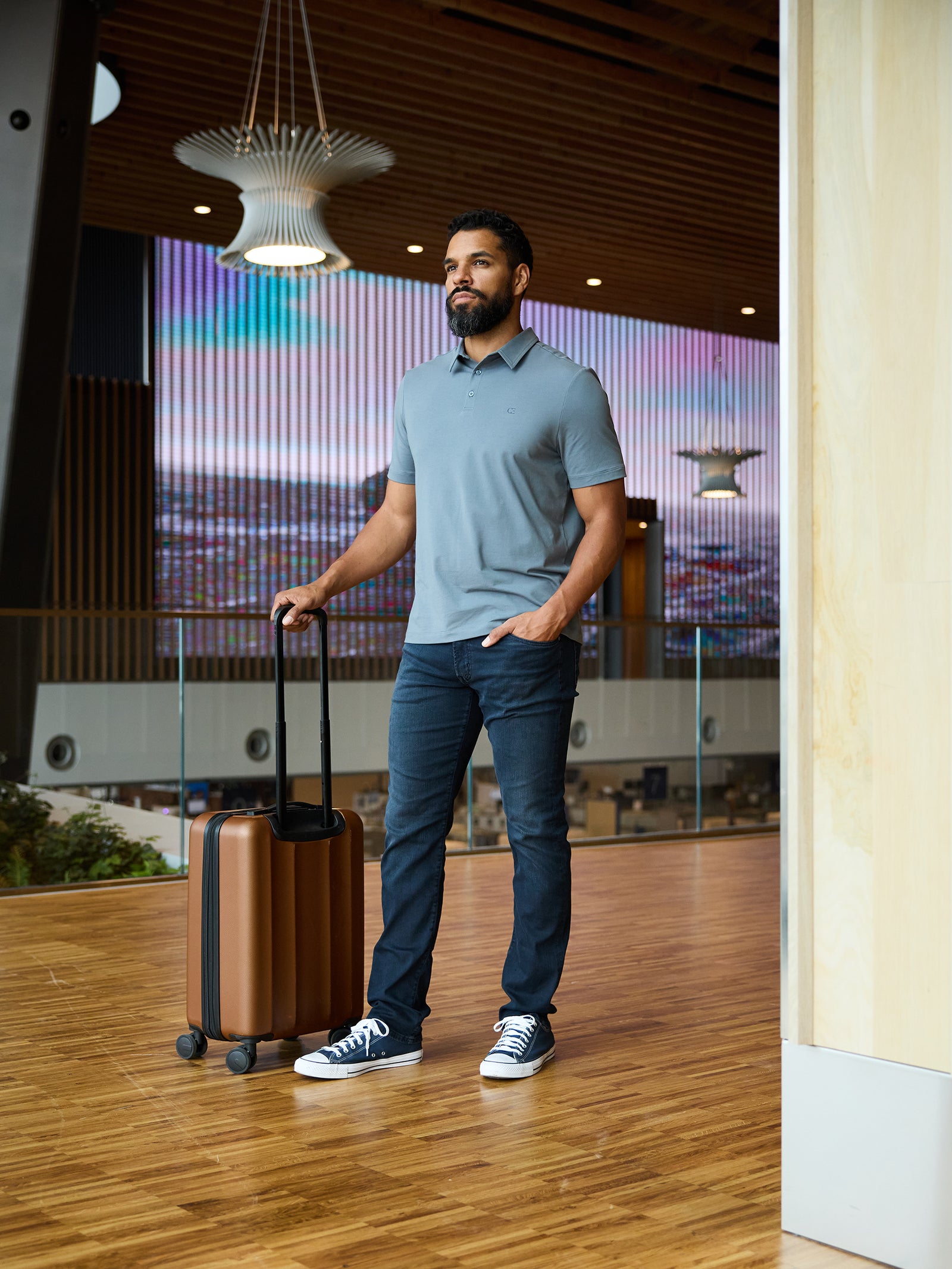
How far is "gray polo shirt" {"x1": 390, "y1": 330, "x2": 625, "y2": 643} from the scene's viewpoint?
2129mm

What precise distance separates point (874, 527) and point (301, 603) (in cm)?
100

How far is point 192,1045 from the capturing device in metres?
2.13

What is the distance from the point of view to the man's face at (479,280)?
2.17 meters

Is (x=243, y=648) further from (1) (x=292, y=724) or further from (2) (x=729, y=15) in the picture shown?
(2) (x=729, y=15)

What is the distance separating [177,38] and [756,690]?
3974 mm

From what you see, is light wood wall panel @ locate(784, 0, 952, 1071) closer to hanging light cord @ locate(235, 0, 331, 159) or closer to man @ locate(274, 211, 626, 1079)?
man @ locate(274, 211, 626, 1079)

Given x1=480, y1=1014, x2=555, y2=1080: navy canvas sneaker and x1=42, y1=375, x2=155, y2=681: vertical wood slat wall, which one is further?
x1=42, y1=375, x2=155, y2=681: vertical wood slat wall

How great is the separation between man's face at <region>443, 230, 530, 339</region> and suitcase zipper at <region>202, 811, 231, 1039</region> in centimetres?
88

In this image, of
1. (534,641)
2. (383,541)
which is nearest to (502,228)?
(383,541)

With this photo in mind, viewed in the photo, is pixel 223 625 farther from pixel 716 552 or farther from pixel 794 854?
pixel 716 552

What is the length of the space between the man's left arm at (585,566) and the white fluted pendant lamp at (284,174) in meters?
3.62

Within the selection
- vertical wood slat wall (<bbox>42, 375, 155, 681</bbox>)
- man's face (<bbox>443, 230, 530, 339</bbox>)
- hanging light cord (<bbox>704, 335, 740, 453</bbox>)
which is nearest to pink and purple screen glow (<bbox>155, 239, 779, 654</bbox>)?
hanging light cord (<bbox>704, 335, 740, 453</bbox>)

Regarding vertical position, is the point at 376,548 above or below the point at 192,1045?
above

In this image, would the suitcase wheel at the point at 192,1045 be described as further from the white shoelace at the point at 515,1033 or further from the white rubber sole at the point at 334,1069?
the white shoelace at the point at 515,1033
